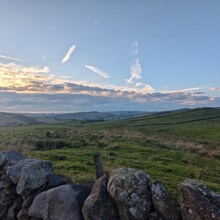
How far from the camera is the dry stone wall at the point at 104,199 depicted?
25.1ft

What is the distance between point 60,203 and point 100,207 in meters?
1.49

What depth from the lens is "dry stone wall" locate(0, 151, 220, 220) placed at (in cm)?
765

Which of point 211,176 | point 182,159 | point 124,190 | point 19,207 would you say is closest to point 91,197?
point 124,190

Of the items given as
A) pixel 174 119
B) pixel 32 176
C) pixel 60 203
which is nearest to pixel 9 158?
pixel 32 176

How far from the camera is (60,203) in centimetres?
930

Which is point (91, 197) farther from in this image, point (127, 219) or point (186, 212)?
point (186, 212)

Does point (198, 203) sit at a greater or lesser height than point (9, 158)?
greater

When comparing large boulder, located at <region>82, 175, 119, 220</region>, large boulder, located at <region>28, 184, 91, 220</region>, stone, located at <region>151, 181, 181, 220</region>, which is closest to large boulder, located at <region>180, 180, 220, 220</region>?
stone, located at <region>151, 181, 181, 220</region>

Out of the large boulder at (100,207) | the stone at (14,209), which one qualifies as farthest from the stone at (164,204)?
the stone at (14,209)

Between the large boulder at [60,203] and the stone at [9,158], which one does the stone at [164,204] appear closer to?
the large boulder at [60,203]

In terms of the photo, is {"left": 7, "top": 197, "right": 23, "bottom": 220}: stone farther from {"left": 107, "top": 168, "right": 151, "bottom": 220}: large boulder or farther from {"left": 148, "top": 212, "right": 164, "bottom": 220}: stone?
{"left": 148, "top": 212, "right": 164, "bottom": 220}: stone

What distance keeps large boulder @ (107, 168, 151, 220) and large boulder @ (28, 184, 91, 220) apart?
4.27 feet

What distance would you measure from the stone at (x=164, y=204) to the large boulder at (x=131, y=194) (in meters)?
0.21

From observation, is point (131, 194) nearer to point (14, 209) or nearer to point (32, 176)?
point (32, 176)
